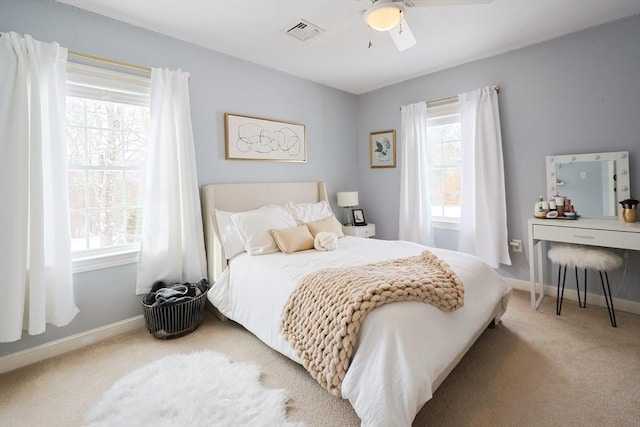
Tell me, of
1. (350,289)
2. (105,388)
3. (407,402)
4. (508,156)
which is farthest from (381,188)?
(105,388)

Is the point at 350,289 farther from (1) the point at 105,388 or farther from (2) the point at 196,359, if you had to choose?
(1) the point at 105,388

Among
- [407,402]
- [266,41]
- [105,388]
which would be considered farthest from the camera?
[266,41]

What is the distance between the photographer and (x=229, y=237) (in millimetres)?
2656

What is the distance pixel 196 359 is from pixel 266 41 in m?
2.69

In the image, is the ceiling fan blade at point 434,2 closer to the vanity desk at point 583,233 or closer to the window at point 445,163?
the window at point 445,163

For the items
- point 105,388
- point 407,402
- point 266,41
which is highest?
point 266,41

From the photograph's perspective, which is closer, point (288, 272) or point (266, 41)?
point (288, 272)

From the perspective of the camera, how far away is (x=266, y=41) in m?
2.77

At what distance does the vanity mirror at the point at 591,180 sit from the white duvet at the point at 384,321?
1254 millimetres

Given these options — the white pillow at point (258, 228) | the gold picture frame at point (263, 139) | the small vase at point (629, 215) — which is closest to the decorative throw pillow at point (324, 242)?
the white pillow at point (258, 228)

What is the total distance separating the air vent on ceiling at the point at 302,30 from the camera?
8.09ft

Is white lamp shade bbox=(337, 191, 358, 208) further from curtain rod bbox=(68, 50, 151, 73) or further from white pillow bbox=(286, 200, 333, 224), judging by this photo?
curtain rod bbox=(68, 50, 151, 73)

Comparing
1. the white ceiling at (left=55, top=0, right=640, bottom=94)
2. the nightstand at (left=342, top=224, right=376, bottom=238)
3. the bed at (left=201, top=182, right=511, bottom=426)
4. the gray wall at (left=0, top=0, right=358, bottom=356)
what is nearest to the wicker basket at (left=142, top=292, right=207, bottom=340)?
the bed at (left=201, top=182, right=511, bottom=426)

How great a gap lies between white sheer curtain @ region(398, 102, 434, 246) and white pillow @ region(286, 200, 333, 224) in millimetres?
1088
